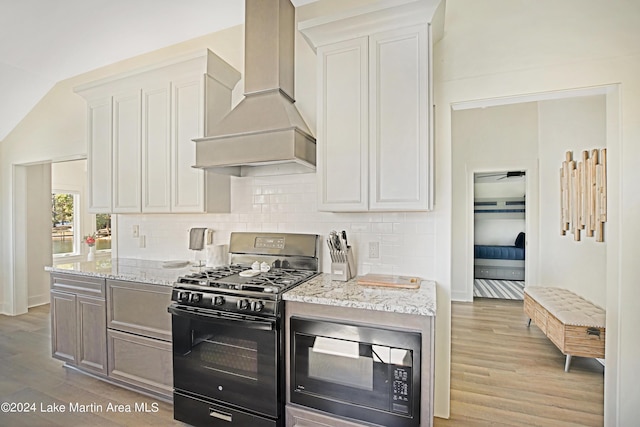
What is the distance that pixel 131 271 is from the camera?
266cm

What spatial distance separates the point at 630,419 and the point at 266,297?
235 cm

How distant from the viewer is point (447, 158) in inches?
90.1

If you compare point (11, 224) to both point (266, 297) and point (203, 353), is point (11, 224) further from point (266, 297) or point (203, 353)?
point (266, 297)

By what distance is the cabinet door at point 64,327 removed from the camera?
281cm

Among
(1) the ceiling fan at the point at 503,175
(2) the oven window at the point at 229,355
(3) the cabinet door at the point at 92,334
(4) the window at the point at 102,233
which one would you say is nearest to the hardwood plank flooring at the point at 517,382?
(2) the oven window at the point at 229,355

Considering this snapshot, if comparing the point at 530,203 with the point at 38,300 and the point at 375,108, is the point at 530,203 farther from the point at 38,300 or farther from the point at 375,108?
the point at 38,300

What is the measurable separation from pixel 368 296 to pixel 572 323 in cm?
224

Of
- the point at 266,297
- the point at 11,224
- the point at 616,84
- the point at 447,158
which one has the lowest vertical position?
the point at 266,297

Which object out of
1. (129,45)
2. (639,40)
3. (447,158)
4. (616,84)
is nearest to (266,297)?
(447,158)

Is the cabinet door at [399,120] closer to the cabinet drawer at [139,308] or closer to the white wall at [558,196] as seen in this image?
the cabinet drawer at [139,308]

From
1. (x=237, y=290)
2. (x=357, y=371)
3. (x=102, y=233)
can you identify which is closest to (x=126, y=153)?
(x=237, y=290)

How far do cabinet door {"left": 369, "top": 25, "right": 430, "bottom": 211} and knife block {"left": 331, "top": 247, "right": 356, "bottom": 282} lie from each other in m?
0.45

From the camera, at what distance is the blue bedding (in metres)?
6.68

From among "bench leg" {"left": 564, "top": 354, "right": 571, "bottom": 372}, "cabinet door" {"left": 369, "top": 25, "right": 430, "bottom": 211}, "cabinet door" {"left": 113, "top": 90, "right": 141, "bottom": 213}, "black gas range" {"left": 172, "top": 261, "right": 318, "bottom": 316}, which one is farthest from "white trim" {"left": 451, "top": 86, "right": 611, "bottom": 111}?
"cabinet door" {"left": 113, "top": 90, "right": 141, "bottom": 213}
